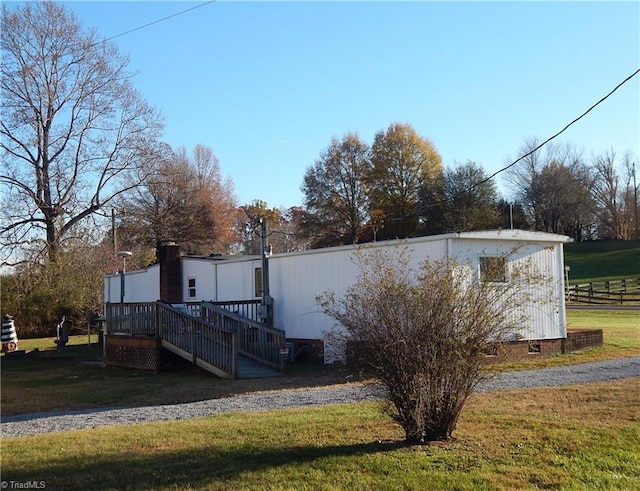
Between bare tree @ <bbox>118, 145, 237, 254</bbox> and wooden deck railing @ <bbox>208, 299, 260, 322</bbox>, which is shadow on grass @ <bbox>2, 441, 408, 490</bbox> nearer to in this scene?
wooden deck railing @ <bbox>208, 299, 260, 322</bbox>

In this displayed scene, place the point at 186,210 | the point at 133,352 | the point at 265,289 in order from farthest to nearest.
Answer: the point at 186,210, the point at 265,289, the point at 133,352

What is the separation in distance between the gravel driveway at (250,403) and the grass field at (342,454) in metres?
1.07

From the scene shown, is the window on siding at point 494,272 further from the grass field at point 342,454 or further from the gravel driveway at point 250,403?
the gravel driveway at point 250,403

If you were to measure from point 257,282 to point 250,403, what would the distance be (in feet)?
26.9

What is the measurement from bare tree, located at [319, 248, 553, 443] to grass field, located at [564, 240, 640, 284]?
45495mm

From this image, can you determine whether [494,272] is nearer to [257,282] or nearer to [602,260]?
[257,282]

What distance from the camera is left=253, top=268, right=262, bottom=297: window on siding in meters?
18.5

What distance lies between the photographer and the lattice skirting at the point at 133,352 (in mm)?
16219

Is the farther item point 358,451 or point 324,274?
point 324,274

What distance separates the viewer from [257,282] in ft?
61.1

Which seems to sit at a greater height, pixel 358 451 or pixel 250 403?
pixel 358 451

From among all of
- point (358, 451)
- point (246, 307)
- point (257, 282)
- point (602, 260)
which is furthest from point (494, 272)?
point (602, 260)

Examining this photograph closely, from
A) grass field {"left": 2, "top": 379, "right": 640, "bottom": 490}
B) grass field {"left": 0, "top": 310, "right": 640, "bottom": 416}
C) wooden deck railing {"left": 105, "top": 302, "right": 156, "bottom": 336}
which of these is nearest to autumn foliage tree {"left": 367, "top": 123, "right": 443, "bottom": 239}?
grass field {"left": 0, "top": 310, "right": 640, "bottom": 416}

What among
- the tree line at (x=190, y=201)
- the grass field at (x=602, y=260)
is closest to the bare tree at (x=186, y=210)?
the tree line at (x=190, y=201)
